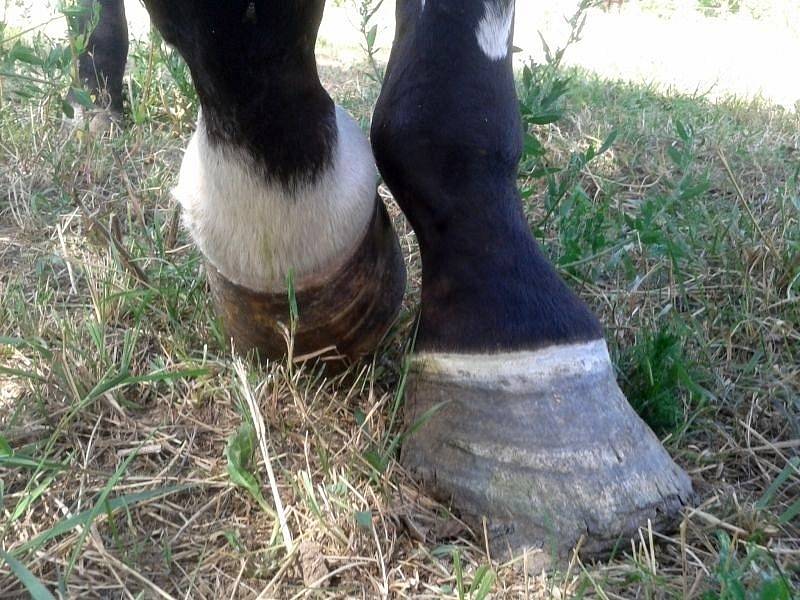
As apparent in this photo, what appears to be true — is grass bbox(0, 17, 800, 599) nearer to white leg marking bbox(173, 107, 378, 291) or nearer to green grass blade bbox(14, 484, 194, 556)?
green grass blade bbox(14, 484, 194, 556)

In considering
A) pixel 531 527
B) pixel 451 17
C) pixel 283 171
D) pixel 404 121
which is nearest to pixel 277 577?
pixel 531 527

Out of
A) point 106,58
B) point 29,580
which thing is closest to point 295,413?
point 29,580

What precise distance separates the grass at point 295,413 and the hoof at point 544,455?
0.03 m

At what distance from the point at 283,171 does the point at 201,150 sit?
0.13 meters

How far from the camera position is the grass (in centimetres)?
95

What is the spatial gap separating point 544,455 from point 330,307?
36 centimetres

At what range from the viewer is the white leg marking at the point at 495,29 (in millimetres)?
1126

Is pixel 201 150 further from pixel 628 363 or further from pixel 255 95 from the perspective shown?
pixel 628 363

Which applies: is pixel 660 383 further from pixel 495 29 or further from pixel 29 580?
pixel 29 580

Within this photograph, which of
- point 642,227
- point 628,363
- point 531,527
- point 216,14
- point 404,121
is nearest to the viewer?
point 216,14

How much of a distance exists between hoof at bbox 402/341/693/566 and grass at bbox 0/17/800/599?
3 cm

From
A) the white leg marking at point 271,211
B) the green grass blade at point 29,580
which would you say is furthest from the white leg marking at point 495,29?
the green grass blade at point 29,580

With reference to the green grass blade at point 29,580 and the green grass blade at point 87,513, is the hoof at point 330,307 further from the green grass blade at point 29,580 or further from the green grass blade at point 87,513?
the green grass blade at point 29,580

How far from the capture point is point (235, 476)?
3.46 feet
